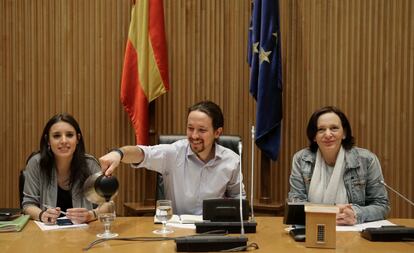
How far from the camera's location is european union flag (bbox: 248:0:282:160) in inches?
144

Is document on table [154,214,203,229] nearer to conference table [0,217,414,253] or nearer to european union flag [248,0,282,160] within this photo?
conference table [0,217,414,253]

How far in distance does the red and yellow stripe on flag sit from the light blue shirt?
1.12 metres

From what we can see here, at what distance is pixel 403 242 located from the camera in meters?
1.98

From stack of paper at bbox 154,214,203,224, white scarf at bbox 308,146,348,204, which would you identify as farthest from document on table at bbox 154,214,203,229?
white scarf at bbox 308,146,348,204

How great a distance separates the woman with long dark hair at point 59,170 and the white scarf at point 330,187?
4.31 feet

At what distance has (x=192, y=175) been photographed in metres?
2.71

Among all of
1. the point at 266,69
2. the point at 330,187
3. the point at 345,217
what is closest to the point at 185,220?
the point at 345,217

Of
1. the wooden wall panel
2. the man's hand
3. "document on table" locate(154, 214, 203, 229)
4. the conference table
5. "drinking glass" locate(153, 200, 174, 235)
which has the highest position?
the wooden wall panel

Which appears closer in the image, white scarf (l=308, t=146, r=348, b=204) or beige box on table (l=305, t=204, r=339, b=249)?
beige box on table (l=305, t=204, r=339, b=249)

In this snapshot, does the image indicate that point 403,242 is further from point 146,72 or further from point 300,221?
point 146,72

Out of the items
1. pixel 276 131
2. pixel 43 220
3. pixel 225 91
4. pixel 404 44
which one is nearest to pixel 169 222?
pixel 43 220

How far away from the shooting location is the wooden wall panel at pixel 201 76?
393 cm

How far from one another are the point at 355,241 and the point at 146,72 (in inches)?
92.7

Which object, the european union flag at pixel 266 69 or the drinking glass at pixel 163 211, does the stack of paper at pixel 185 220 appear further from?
the european union flag at pixel 266 69
